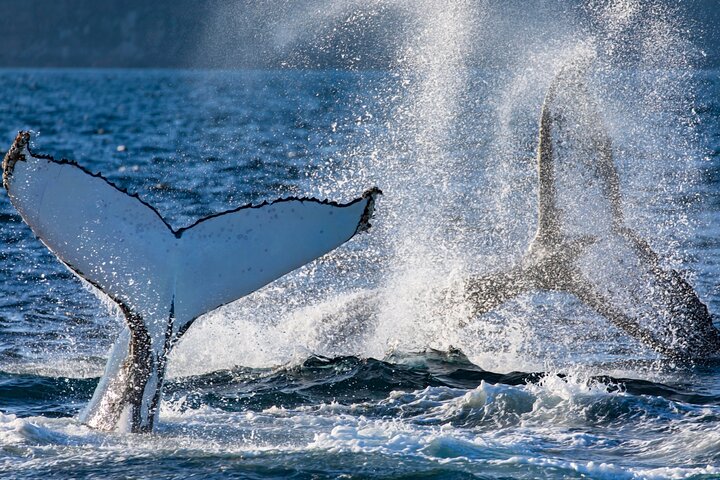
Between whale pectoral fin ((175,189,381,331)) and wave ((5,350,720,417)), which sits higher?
whale pectoral fin ((175,189,381,331))

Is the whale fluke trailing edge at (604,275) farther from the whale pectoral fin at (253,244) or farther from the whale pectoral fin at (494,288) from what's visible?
the whale pectoral fin at (253,244)

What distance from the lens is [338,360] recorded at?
43.2ft

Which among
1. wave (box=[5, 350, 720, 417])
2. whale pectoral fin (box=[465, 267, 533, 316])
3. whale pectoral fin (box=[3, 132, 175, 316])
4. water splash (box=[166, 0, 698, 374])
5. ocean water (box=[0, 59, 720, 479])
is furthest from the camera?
water splash (box=[166, 0, 698, 374])

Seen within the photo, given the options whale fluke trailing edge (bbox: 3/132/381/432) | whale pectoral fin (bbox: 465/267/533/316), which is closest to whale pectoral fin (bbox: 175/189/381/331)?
whale fluke trailing edge (bbox: 3/132/381/432)

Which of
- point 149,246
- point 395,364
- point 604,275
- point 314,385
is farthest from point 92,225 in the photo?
point 604,275

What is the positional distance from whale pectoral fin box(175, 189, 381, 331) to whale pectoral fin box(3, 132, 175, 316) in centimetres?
21

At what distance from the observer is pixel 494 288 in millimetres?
13727

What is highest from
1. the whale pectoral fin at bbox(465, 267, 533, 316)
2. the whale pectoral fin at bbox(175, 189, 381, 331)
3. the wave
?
the whale pectoral fin at bbox(465, 267, 533, 316)

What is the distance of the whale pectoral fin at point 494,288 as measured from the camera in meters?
13.5

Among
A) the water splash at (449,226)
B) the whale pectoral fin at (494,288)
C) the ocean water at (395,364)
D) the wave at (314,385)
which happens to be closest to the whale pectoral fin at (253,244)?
the ocean water at (395,364)

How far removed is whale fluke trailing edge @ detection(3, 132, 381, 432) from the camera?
833 cm

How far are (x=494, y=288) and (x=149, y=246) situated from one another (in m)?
5.84

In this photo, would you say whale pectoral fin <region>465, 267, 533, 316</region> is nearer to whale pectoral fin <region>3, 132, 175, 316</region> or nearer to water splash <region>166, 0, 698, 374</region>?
water splash <region>166, 0, 698, 374</region>

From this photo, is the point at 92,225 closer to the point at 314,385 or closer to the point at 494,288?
the point at 314,385
